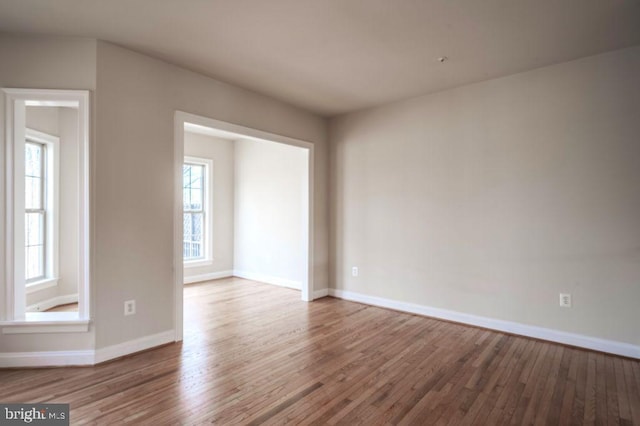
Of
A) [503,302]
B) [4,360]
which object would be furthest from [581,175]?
[4,360]

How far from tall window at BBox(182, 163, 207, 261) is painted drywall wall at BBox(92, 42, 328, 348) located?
2900mm

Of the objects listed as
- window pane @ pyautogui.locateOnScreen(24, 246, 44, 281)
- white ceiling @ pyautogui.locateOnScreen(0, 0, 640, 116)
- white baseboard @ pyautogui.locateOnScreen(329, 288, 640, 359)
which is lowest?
white baseboard @ pyautogui.locateOnScreen(329, 288, 640, 359)

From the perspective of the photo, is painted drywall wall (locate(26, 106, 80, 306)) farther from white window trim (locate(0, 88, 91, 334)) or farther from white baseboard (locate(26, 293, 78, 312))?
white window trim (locate(0, 88, 91, 334))

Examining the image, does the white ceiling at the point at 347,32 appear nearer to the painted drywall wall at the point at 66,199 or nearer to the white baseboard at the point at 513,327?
the painted drywall wall at the point at 66,199

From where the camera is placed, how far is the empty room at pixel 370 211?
2416mm

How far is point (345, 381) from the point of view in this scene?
2.58 m

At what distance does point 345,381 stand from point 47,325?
8.05 ft

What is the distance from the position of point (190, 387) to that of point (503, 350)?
2.74 meters

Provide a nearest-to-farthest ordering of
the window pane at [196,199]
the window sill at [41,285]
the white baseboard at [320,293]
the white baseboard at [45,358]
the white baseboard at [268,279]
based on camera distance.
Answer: the white baseboard at [45,358]
the window sill at [41,285]
the white baseboard at [320,293]
the white baseboard at [268,279]
the window pane at [196,199]

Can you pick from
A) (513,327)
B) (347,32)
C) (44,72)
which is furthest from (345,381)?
(44,72)

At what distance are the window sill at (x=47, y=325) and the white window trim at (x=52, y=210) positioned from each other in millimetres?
1630

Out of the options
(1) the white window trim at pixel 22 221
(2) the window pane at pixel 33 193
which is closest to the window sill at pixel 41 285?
(2) the window pane at pixel 33 193

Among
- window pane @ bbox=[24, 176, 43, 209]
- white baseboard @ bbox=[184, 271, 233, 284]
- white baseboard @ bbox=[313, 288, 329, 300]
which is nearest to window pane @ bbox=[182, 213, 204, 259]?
white baseboard @ bbox=[184, 271, 233, 284]

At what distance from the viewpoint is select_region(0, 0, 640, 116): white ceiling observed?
2.41m
